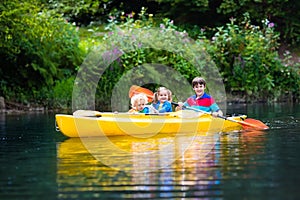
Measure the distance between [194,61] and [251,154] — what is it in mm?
13078

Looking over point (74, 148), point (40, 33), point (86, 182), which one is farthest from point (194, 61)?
point (86, 182)

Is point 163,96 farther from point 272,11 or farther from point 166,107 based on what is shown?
point 272,11

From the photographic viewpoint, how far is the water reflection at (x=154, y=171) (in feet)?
21.9

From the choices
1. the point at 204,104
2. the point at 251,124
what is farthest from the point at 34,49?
the point at 251,124

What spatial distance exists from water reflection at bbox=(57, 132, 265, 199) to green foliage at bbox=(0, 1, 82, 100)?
865 centimetres

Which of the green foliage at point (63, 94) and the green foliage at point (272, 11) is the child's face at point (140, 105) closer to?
the green foliage at point (63, 94)

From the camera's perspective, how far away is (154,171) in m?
7.77

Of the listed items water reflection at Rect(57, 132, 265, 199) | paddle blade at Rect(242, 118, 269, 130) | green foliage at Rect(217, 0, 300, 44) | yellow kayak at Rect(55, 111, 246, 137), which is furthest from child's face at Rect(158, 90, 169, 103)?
green foliage at Rect(217, 0, 300, 44)

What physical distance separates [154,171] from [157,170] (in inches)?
2.7

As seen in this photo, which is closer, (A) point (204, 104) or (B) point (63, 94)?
(A) point (204, 104)

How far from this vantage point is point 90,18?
29.9 meters

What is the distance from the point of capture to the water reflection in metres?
6.66

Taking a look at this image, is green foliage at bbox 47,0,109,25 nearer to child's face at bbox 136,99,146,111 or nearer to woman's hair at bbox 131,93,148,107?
woman's hair at bbox 131,93,148,107

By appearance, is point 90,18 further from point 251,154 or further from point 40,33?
point 251,154
